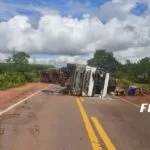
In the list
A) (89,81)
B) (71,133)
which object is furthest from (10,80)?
(71,133)

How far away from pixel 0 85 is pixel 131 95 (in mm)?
14147

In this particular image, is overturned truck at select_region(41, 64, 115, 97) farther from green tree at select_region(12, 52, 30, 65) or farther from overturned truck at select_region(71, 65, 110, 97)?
green tree at select_region(12, 52, 30, 65)

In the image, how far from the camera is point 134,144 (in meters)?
9.33

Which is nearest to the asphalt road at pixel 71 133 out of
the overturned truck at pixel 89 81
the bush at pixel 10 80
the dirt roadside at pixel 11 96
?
the dirt roadside at pixel 11 96

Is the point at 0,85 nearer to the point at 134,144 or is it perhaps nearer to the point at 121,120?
the point at 121,120

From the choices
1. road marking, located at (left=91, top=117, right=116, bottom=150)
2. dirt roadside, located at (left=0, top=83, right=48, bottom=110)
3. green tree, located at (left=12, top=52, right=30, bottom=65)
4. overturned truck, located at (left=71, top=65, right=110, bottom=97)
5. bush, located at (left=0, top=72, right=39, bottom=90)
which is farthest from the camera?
green tree, located at (left=12, top=52, right=30, bottom=65)

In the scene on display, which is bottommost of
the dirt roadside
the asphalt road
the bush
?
the bush

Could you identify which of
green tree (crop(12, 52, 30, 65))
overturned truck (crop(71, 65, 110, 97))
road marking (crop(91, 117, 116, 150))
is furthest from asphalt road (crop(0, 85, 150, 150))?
green tree (crop(12, 52, 30, 65))

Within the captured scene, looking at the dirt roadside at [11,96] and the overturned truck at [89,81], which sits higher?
the overturned truck at [89,81]

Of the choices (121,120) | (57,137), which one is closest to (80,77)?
(121,120)

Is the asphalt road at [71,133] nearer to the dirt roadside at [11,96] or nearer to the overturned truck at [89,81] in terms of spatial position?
the dirt roadside at [11,96]

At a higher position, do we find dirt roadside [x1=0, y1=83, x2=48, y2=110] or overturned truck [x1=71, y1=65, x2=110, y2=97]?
overturned truck [x1=71, y1=65, x2=110, y2=97]

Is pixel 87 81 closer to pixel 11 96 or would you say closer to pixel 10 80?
pixel 11 96

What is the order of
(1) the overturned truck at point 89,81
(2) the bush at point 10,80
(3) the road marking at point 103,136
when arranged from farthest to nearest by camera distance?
(2) the bush at point 10,80 < (1) the overturned truck at point 89,81 < (3) the road marking at point 103,136
